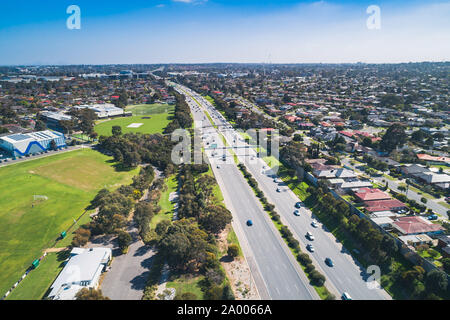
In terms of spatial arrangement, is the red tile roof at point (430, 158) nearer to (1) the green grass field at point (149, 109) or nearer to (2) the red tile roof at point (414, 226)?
(2) the red tile roof at point (414, 226)

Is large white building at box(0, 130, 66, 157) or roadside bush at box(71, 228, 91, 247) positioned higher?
large white building at box(0, 130, 66, 157)

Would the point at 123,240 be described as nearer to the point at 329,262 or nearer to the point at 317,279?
the point at 317,279

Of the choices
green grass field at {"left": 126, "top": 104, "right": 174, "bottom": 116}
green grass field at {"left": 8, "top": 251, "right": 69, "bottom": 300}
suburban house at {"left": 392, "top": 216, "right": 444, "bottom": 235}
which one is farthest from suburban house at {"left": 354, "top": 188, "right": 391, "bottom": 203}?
green grass field at {"left": 126, "top": 104, "right": 174, "bottom": 116}

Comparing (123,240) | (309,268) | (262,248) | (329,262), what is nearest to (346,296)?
(309,268)

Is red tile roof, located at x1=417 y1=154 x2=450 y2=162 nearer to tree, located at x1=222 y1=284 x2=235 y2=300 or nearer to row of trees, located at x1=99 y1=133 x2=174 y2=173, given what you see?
tree, located at x1=222 y1=284 x2=235 y2=300

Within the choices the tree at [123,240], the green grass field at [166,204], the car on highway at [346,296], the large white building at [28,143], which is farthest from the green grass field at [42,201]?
the car on highway at [346,296]
